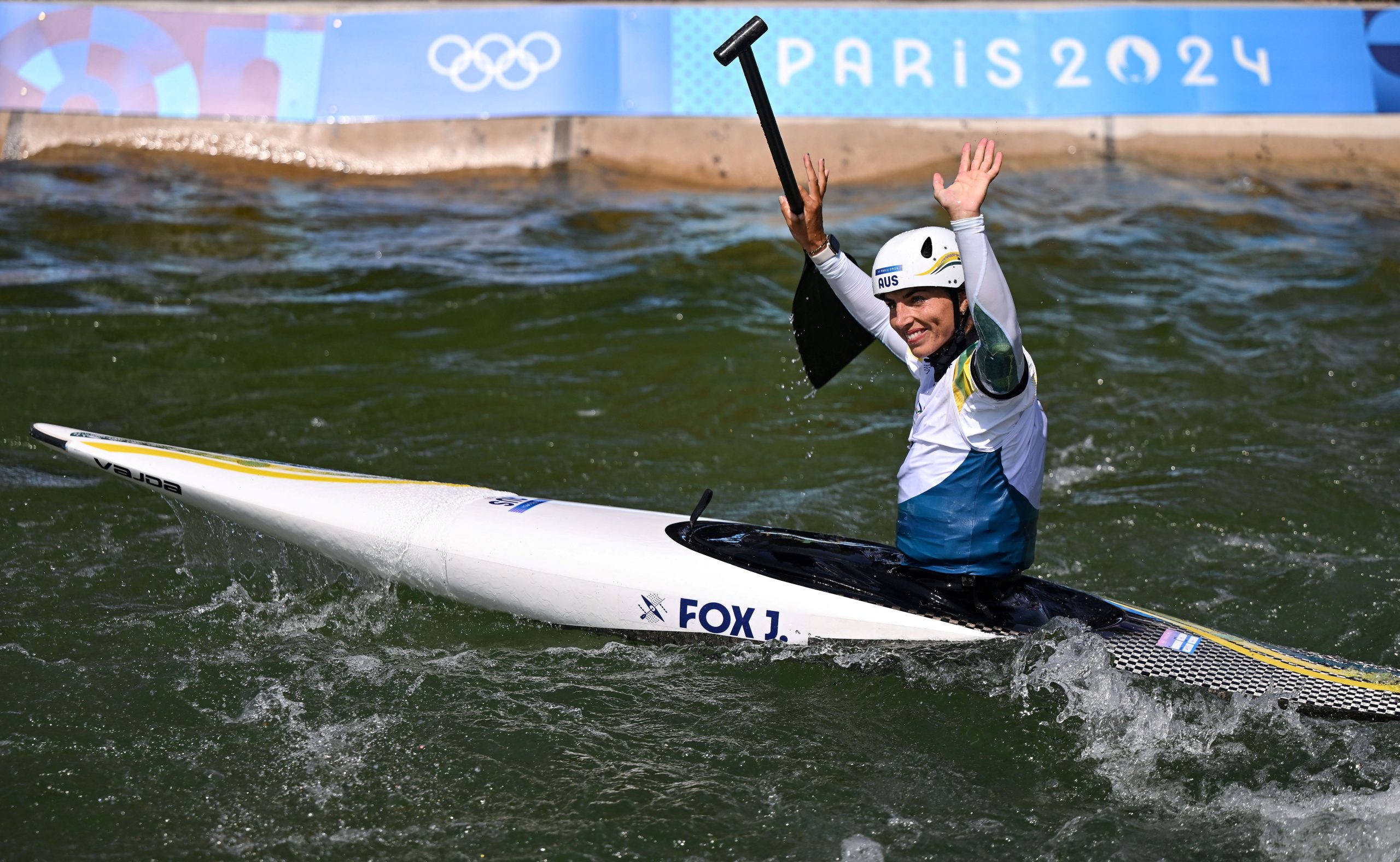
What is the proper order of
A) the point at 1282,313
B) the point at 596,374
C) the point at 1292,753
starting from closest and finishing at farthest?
the point at 1292,753, the point at 596,374, the point at 1282,313

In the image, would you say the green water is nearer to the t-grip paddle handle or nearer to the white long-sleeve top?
the white long-sleeve top

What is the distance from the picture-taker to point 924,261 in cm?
350

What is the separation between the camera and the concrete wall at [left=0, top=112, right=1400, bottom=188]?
10727mm

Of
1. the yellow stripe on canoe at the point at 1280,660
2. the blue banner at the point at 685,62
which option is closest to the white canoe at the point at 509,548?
the yellow stripe on canoe at the point at 1280,660

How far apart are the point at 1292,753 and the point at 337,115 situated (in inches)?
373

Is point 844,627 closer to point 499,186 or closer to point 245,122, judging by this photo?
point 499,186

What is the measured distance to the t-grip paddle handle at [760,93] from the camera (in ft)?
13.2

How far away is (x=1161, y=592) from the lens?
→ 500 cm

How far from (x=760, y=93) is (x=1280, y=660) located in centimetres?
251

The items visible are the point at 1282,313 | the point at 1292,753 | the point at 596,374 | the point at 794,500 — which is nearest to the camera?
the point at 1292,753

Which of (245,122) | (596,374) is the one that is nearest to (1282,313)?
(596,374)

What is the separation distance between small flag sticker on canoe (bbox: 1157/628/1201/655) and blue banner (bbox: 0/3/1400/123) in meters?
7.86

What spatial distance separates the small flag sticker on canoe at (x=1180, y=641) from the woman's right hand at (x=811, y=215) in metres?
1.69

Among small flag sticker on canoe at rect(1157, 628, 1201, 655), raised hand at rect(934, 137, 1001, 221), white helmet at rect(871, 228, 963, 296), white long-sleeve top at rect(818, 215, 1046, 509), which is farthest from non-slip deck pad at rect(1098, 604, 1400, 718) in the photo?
raised hand at rect(934, 137, 1001, 221)
